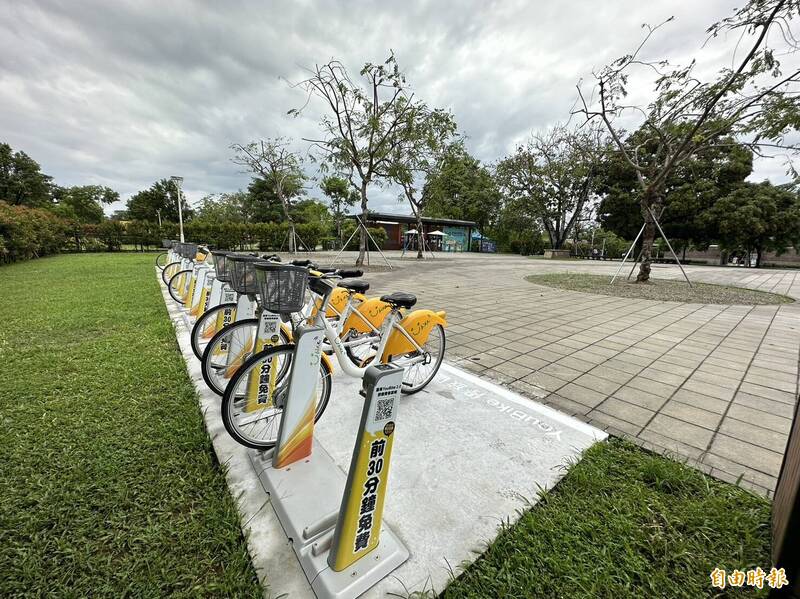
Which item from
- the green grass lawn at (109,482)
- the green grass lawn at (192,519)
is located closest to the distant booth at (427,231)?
the green grass lawn at (109,482)

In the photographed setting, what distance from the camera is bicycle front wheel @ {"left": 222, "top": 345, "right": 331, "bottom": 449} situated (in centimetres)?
194

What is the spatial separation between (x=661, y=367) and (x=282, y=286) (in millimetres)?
3842

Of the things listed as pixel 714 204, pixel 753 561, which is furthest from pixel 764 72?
pixel 714 204

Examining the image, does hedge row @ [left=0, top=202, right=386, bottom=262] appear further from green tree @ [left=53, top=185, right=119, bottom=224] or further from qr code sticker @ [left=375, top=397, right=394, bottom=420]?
green tree @ [left=53, top=185, right=119, bottom=224]

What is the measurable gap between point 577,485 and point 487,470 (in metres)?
0.47

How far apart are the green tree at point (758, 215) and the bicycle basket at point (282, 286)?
84.6 ft

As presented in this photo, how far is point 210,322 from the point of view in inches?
128

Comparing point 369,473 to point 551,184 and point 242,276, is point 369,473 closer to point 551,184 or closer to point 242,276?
point 242,276

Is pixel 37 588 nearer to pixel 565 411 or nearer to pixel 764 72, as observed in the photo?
pixel 565 411

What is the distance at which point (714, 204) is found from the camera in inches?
756

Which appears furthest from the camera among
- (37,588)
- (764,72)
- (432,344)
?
(764,72)

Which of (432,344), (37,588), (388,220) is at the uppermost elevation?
(388,220)

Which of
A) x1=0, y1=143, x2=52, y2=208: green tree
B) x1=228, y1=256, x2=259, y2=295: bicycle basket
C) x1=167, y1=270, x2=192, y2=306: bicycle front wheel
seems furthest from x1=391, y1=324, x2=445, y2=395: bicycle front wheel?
x1=0, y1=143, x2=52, y2=208: green tree

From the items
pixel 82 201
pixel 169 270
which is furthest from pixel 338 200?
pixel 82 201
